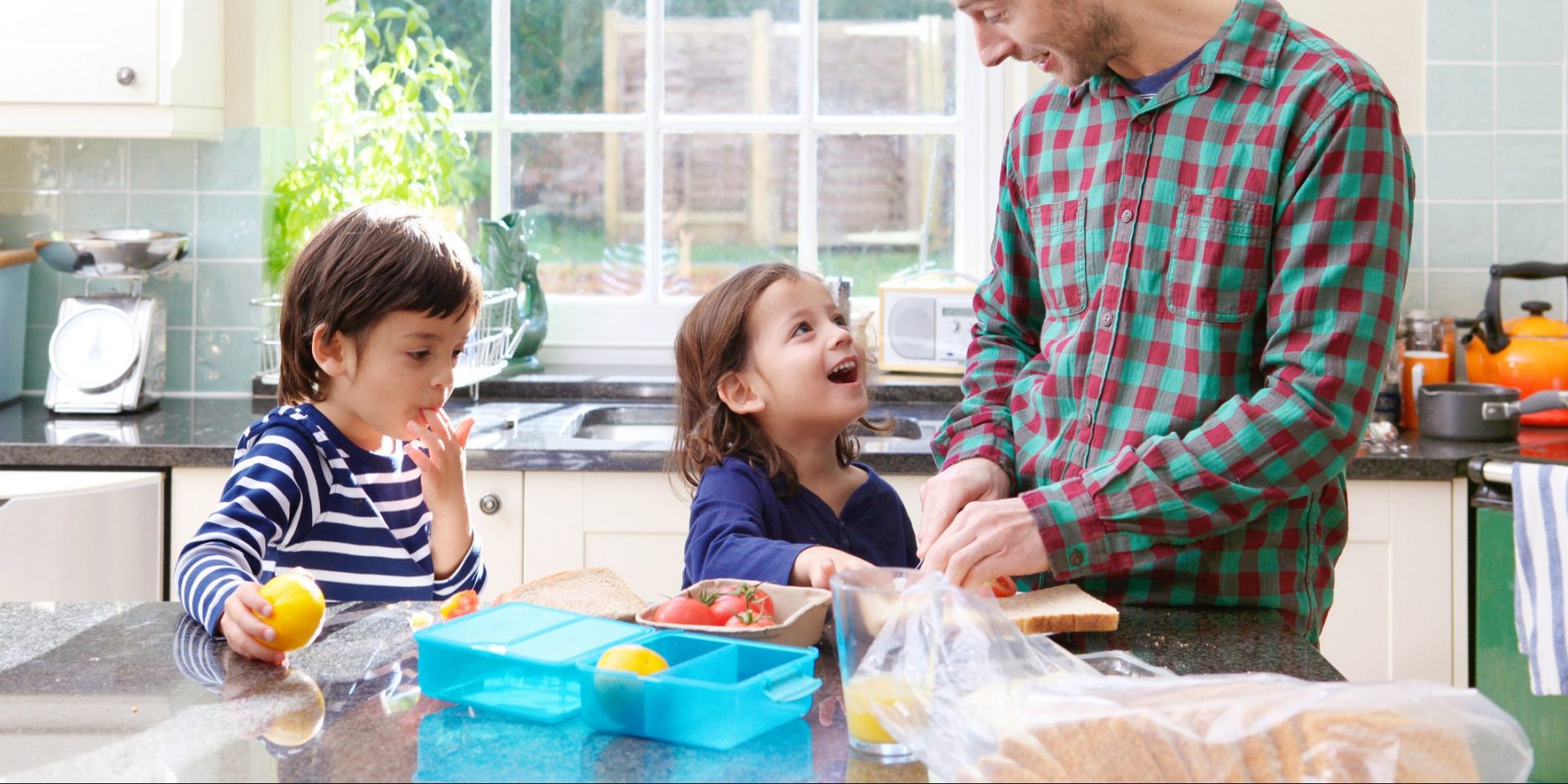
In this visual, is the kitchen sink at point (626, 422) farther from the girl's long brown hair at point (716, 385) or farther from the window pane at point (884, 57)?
the girl's long brown hair at point (716, 385)

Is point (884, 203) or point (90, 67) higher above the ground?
point (90, 67)

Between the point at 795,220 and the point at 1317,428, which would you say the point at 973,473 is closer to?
the point at 1317,428

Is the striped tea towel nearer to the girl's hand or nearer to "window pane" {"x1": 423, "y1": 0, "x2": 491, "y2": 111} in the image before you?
the girl's hand

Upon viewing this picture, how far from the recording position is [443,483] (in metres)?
1.59

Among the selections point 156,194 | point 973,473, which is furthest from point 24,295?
point 973,473

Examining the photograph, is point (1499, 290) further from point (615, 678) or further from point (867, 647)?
point (615, 678)

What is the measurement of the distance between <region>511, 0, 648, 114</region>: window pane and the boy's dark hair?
5.84ft

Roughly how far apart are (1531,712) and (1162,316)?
1.48 m

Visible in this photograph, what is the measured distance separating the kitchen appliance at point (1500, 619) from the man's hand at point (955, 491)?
3.99ft

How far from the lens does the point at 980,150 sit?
3252 millimetres

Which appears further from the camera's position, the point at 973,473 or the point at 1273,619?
the point at 973,473

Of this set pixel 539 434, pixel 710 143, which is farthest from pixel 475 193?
pixel 539 434

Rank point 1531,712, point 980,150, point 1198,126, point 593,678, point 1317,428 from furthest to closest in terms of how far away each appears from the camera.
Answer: point 980,150 → point 1531,712 → point 1198,126 → point 1317,428 → point 593,678

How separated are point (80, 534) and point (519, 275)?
1.06 m
